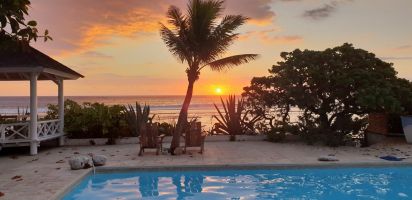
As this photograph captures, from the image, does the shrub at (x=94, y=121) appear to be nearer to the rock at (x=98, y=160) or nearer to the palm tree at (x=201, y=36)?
the palm tree at (x=201, y=36)

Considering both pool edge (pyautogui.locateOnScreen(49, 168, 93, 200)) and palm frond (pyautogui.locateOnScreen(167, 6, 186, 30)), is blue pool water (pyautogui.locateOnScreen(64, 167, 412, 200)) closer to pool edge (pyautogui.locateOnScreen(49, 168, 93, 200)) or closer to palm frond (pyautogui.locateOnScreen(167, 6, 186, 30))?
pool edge (pyautogui.locateOnScreen(49, 168, 93, 200))

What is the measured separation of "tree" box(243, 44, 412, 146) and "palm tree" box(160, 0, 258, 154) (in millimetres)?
2949

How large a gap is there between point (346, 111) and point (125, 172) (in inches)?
328

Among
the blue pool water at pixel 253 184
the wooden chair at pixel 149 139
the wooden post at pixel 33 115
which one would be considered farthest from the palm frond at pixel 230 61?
the wooden post at pixel 33 115

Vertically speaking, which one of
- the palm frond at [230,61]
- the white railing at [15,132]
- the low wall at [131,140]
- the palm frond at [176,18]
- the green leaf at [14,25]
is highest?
the palm frond at [176,18]

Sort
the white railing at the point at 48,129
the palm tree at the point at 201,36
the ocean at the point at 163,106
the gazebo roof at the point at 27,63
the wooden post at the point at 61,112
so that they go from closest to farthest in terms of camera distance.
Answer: the palm tree at the point at 201,36 → the gazebo roof at the point at 27,63 → the white railing at the point at 48,129 → the wooden post at the point at 61,112 → the ocean at the point at 163,106

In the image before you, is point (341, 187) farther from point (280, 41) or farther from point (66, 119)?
point (280, 41)

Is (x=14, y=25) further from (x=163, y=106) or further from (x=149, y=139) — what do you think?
(x=163, y=106)

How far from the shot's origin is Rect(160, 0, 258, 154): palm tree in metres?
11.6

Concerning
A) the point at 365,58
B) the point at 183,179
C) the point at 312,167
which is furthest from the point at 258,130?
the point at 183,179

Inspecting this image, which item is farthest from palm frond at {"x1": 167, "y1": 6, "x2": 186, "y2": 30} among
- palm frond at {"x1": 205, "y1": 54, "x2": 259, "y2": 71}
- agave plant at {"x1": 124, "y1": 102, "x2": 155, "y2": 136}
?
agave plant at {"x1": 124, "y1": 102, "x2": 155, "y2": 136}

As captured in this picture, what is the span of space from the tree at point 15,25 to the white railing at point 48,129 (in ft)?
30.0

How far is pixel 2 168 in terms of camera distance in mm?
10195

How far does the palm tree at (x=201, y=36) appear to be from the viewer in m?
11.6
